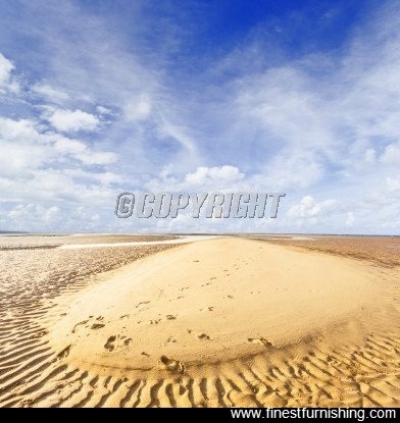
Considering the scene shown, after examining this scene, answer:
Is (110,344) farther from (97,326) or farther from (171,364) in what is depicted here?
(171,364)

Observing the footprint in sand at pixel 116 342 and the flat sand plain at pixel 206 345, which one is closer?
the flat sand plain at pixel 206 345

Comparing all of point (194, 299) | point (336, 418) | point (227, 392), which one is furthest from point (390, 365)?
point (194, 299)

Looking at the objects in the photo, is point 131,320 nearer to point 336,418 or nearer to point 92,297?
point 92,297

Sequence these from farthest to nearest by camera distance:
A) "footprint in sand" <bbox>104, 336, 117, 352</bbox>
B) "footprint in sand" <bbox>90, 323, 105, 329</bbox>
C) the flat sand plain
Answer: "footprint in sand" <bbox>90, 323, 105, 329</bbox>, "footprint in sand" <bbox>104, 336, 117, 352</bbox>, the flat sand plain

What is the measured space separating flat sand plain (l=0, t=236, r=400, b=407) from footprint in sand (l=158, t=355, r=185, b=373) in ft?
0.07

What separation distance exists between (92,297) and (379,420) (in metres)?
9.69

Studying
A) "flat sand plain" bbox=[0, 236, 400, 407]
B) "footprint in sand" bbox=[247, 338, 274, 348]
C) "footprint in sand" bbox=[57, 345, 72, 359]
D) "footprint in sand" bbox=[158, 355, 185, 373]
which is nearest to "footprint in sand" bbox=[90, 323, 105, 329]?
"flat sand plain" bbox=[0, 236, 400, 407]

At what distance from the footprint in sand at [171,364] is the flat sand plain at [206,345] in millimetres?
21

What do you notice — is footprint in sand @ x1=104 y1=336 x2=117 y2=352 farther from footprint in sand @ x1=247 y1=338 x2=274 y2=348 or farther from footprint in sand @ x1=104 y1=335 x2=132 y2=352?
footprint in sand @ x1=247 y1=338 x2=274 y2=348

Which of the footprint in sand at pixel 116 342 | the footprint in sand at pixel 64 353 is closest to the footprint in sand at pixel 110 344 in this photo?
the footprint in sand at pixel 116 342

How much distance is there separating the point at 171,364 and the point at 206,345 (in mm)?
916

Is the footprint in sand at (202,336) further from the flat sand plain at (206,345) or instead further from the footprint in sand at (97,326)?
the footprint in sand at (97,326)

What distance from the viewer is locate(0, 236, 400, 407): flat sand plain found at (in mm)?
5176

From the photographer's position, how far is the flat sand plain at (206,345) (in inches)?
204
